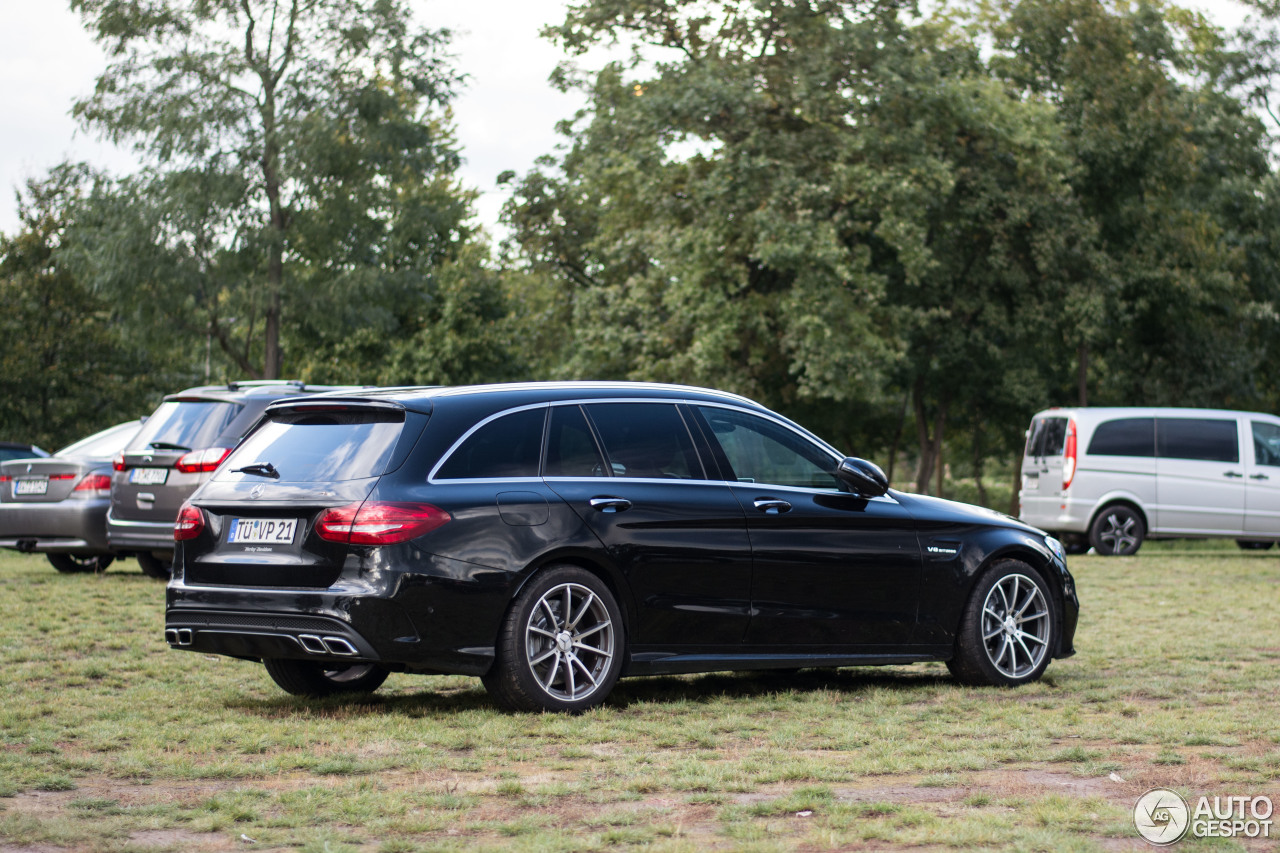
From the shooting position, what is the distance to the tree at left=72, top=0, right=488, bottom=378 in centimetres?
3553

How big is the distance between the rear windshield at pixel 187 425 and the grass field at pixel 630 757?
4216 mm

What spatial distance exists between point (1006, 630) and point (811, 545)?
1.44 metres

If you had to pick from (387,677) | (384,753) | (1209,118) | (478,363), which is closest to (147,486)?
(387,677)

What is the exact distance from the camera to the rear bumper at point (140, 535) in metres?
14.4

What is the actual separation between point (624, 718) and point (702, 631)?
0.67 metres

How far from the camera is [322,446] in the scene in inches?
293

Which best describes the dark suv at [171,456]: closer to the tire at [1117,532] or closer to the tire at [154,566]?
the tire at [154,566]

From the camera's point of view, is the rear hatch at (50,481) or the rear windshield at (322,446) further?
the rear hatch at (50,481)

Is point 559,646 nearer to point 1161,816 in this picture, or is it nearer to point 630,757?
point 630,757

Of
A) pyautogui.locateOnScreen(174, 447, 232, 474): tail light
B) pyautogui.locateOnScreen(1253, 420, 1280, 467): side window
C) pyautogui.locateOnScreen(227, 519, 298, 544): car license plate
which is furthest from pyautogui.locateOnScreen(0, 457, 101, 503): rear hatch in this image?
pyautogui.locateOnScreen(1253, 420, 1280, 467): side window

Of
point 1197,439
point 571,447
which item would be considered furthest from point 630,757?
point 1197,439

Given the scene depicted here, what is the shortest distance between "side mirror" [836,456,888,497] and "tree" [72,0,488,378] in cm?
2866

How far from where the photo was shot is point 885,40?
1304 inches

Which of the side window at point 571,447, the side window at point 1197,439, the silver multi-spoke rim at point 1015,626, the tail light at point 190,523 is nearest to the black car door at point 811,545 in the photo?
the silver multi-spoke rim at point 1015,626
